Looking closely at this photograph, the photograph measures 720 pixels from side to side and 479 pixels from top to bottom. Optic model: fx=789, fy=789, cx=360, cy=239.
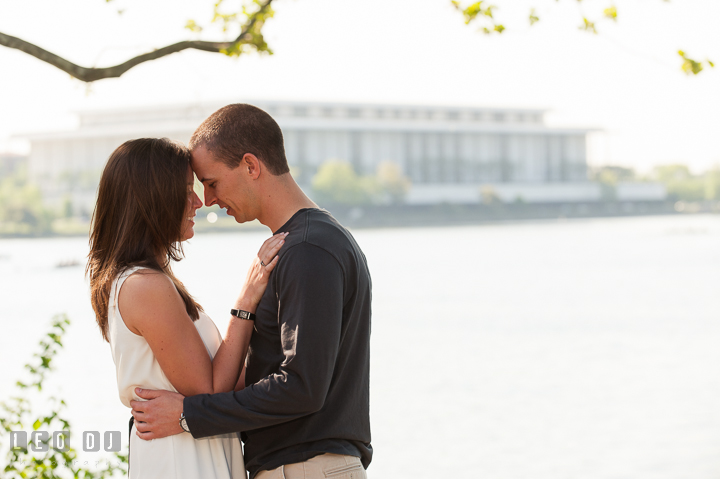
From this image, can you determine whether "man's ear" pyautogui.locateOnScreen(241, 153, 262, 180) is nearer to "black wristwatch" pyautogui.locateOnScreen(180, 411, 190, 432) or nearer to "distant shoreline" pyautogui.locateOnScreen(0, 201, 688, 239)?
"black wristwatch" pyautogui.locateOnScreen(180, 411, 190, 432)

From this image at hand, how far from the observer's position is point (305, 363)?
1.59 meters

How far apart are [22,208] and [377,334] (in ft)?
139

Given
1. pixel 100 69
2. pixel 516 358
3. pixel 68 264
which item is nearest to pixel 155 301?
pixel 100 69

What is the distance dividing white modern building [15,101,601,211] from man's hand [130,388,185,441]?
2276 inches

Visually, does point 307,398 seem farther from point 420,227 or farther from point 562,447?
point 420,227

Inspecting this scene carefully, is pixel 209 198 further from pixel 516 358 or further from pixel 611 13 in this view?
pixel 516 358

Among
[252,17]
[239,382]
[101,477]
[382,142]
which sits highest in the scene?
[382,142]

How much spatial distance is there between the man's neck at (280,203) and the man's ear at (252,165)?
49 millimetres

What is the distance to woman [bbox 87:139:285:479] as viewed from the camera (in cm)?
173

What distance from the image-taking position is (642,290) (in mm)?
26516

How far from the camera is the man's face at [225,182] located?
180 centimetres

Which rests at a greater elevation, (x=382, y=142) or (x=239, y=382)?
(x=382, y=142)

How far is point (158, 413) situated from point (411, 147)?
6501 centimetres

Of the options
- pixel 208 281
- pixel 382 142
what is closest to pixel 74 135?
pixel 382 142
